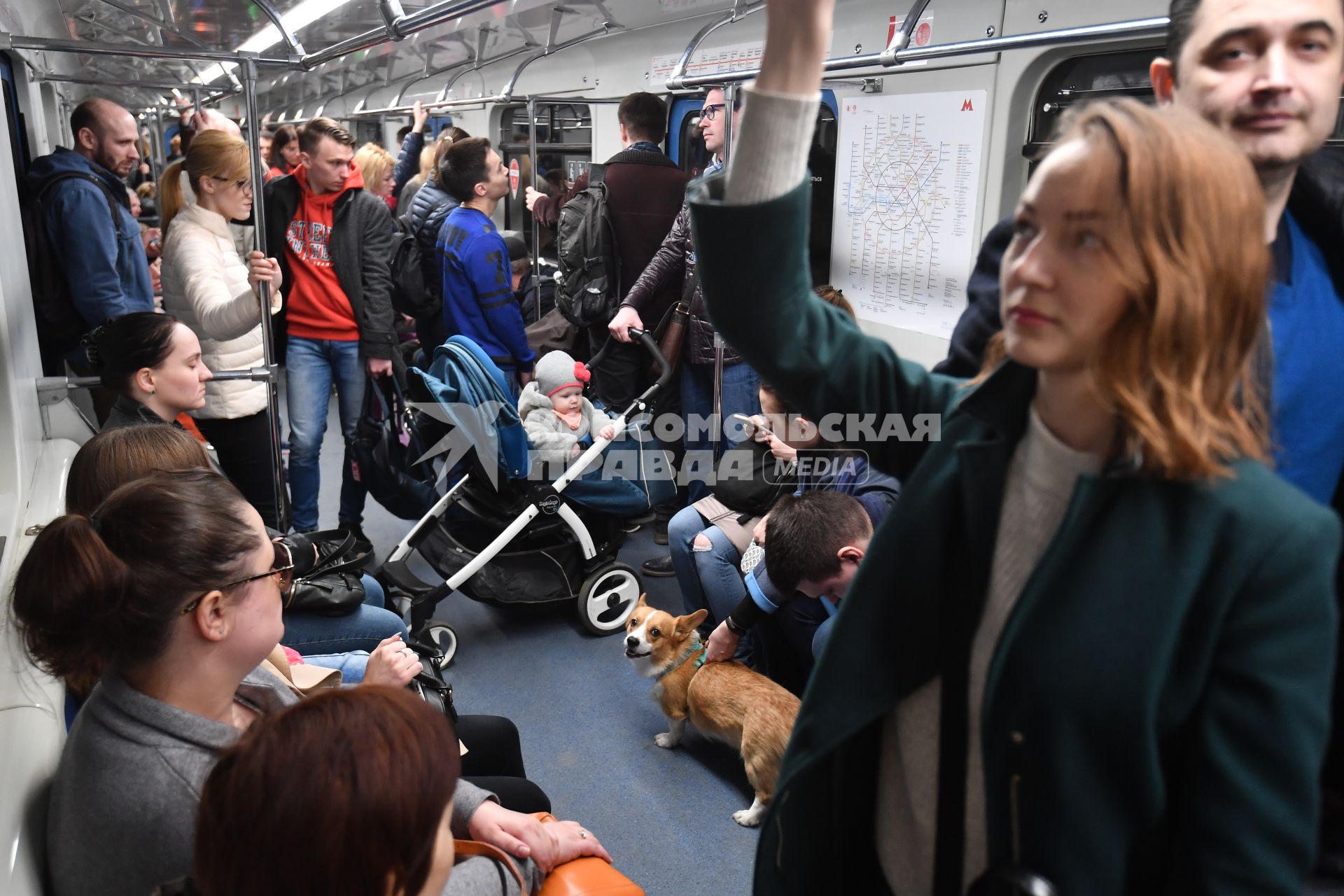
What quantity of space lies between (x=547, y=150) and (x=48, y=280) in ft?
17.0

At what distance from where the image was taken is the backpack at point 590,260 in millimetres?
5027

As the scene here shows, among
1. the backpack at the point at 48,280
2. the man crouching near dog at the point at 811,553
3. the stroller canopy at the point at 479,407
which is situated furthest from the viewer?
the stroller canopy at the point at 479,407

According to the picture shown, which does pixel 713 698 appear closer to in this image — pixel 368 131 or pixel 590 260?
pixel 590 260

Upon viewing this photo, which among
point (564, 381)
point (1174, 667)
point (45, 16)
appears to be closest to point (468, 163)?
point (564, 381)

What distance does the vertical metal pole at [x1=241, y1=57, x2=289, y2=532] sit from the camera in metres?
3.24

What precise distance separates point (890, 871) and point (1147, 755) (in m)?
0.38

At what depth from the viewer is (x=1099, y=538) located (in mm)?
774

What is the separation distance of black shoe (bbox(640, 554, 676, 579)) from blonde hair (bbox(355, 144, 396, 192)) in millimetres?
3581

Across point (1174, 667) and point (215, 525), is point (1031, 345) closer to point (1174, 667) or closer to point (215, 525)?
point (1174, 667)

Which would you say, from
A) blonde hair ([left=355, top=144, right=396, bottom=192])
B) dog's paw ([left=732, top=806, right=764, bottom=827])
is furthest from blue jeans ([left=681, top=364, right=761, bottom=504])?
blonde hair ([left=355, top=144, right=396, bottom=192])

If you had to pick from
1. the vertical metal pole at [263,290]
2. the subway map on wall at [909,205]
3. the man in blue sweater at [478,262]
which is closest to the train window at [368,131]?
the man in blue sweater at [478,262]

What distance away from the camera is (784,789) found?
0.98 meters

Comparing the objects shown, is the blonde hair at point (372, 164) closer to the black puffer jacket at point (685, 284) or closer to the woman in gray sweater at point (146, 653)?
the black puffer jacket at point (685, 284)

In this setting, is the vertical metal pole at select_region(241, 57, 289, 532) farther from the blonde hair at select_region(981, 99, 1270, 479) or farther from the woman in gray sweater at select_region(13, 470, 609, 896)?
the blonde hair at select_region(981, 99, 1270, 479)
